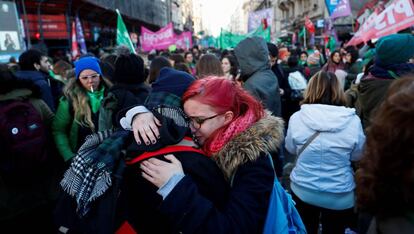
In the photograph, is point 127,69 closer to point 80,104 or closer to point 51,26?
point 80,104

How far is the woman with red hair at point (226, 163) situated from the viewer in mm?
1259

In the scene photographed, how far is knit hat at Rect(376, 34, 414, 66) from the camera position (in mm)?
2930

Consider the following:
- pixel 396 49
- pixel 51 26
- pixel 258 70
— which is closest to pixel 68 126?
pixel 258 70

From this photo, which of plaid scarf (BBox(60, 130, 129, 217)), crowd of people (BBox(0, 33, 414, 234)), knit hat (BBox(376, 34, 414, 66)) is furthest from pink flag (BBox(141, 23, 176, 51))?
plaid scarf (BBox(60, 130, 129, 217))

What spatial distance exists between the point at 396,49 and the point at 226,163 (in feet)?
7.82

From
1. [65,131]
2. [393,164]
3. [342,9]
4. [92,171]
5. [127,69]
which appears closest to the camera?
[393,164]

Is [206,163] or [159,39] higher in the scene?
[159,39]

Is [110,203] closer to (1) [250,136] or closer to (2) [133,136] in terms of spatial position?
(2) [133,136]

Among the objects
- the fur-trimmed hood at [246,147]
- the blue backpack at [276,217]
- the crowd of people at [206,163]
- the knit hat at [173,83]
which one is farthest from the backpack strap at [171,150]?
the blue backpack at [276,217]

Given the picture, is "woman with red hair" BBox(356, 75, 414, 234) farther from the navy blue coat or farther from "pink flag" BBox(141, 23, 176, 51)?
"pink flag" BBox(141, 23, 176, 51)

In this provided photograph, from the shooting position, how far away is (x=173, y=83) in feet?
5.14

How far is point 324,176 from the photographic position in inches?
109

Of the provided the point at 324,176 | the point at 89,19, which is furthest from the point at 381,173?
the point at 89,19

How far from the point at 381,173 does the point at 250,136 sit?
0.55 metres
